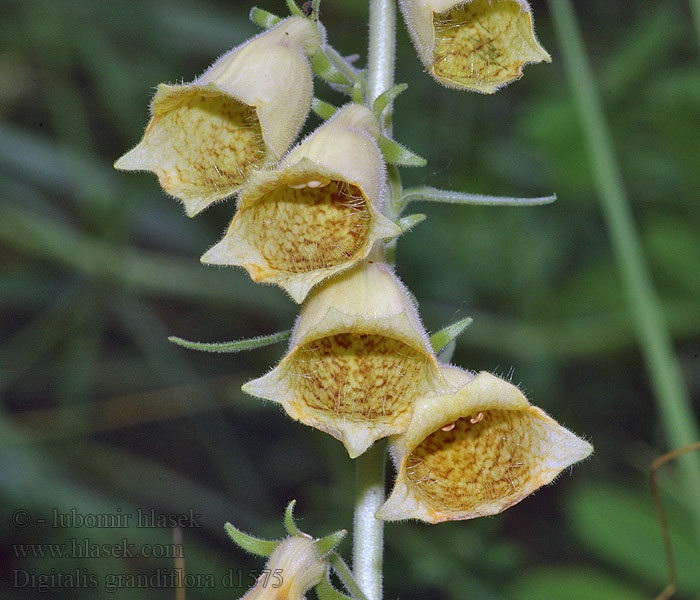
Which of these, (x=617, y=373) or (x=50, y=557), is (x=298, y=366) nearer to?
(x=50, y=557)

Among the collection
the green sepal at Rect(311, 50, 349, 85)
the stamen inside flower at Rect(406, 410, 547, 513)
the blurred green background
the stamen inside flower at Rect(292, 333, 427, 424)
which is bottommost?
the blurred green background

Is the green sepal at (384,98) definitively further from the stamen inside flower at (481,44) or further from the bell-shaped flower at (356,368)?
the bell-shaped flower at (356,368)

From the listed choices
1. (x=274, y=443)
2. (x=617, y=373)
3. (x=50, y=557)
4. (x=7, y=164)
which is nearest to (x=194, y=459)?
(x=274, y=443)

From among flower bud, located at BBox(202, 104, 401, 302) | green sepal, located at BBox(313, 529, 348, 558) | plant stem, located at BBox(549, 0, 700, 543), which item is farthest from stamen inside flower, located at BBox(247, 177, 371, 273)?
plant stem, located at BBox(549, 0, 700, 543)

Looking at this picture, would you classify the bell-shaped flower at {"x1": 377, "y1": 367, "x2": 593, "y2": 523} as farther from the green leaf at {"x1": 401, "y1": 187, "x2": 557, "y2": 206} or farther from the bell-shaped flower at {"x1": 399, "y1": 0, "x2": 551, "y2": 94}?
the bell-shaped flower at {"x1": 399, "y1": 0, "x2": 551, "y2": 94}

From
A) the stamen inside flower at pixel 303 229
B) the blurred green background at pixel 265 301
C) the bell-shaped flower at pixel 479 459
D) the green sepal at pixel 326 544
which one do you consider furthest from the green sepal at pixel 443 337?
the blurred green background at pixel 265 301

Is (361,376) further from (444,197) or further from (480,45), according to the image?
(480,45)
